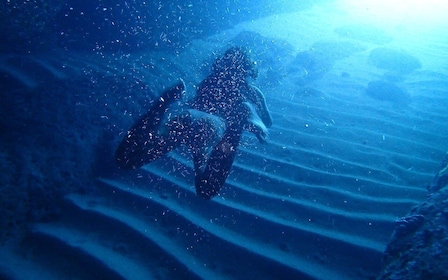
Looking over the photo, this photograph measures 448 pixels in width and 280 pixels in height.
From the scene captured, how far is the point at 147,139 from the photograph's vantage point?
96.3 inches

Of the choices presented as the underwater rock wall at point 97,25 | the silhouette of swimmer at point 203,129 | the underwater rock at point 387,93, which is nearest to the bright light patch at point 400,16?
the underwater rock at point 387,93

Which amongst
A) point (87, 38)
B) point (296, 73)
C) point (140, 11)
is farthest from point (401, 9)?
point (87, 38)

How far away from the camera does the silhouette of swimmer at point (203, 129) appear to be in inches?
93.2

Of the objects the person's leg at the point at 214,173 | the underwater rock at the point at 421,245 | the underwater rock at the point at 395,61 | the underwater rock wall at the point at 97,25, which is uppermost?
the underwater rock at the point at 395,61

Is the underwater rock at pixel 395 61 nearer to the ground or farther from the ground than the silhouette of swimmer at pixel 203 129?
farther from the ground

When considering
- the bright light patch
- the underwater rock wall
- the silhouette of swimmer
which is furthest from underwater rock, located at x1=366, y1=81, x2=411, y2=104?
the bright light patch

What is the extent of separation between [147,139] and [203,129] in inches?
21.7

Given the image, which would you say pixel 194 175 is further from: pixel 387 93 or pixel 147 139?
pixel 387 93

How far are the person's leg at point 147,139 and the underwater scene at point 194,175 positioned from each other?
0.01 meters

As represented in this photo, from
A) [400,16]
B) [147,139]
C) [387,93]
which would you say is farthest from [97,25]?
[400,16]

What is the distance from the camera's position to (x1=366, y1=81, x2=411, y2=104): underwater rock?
6.88 meters

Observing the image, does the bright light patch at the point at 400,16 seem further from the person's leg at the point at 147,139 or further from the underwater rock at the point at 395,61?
the person's leg at the point at 147,139

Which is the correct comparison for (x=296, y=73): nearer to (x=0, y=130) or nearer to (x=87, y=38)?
(x=87, y=38)

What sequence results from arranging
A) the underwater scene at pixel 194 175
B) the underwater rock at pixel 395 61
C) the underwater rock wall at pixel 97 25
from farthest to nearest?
1. the underwater rock at pixel 395 61
2. the underwater rock wall at pixel 97 25
3. the underwater scene at pixel 194 175
